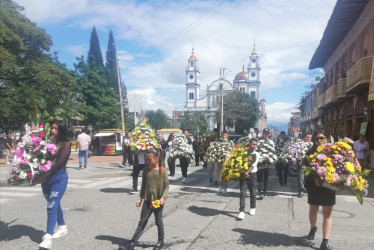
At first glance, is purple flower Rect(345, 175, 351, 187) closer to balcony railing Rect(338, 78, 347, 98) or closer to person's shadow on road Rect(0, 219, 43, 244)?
person's shadow on road Rect(0, 219, 43, 244)

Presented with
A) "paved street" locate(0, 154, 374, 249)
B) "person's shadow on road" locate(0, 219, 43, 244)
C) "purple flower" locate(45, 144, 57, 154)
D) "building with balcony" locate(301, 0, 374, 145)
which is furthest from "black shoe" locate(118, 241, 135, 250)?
"building with balcony" locate(301, 0, 374, 145)

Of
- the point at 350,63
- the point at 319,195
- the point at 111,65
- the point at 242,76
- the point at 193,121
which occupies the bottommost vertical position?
the point at 319,195

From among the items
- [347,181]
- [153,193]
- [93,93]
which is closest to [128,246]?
[153,193]

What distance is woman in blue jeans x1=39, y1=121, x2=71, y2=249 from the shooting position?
15.5 ft

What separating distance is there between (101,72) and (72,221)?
48864 millimetres

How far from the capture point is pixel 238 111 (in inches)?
2542

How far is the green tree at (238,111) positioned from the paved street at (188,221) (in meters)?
51.6

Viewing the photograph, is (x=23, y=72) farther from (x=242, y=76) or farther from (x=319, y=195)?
(x=242, y=76)

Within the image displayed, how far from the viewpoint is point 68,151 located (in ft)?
16.6

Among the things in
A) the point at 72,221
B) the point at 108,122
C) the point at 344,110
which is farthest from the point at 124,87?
the point at 72,221

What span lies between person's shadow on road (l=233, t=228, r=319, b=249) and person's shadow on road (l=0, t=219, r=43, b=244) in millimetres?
3328

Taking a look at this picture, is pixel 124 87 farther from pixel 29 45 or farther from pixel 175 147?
pixel 175 147

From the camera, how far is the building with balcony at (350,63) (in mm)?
15469

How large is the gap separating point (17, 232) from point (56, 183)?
1.40 metres
